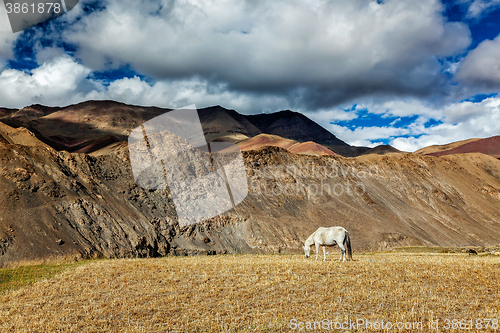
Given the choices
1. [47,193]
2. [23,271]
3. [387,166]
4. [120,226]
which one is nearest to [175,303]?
[23,271]

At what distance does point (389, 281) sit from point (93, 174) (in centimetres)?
3800

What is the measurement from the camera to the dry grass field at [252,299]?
9.74 metres

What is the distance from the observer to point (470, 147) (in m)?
177

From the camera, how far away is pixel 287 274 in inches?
633

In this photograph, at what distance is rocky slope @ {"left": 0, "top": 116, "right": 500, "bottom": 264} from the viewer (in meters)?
30.3

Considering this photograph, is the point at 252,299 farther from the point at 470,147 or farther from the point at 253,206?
the point at 470,147

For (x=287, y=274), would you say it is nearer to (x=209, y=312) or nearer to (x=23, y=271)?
(x=209, y=312)

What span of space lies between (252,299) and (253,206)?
39889 millimetres

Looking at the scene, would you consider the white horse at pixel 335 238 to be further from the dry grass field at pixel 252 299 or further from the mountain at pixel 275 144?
the mountain at pixel 275 144

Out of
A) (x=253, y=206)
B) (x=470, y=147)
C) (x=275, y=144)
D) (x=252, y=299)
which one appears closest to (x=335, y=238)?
(x=252, y=299)

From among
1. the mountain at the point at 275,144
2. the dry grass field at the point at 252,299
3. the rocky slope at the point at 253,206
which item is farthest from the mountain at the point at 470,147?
the dry grass field at the point at 252,299

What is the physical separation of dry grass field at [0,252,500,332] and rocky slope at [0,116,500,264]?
14850mm

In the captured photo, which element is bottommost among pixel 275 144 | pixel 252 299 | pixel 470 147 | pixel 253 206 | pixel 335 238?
pixel 252 299

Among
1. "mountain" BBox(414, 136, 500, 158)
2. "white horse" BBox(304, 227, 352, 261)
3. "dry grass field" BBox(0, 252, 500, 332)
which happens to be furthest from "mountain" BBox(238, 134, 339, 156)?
"dry grass field" BBox(0, 252, 500, 332)
